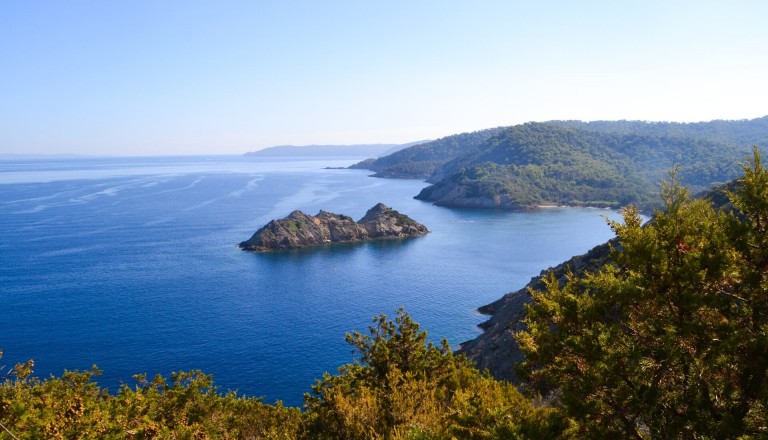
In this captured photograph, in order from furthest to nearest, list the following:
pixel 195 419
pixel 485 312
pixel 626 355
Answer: pixel 485 312
pixel 195 419
pixel 626 355

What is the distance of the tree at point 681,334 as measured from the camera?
14.7 m

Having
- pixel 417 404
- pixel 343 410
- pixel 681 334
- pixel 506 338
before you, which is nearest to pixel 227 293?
pixel 506 338

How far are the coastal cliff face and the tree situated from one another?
37.3 meters

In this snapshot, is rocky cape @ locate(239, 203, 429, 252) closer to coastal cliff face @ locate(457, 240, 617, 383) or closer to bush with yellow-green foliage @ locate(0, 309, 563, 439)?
coastal cliff face @ locate(457, 240, 617, 383)

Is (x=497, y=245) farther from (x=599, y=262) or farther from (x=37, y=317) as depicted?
(x=37, y=317)

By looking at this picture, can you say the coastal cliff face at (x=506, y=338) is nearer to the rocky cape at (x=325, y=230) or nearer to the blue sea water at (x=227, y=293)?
the blue sea water at (x=227, y=293)

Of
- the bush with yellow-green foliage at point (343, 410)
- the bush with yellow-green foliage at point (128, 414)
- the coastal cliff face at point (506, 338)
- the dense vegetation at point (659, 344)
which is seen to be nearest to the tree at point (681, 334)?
the dense vegetation at point (659, 344)

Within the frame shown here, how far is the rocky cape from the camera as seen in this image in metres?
154

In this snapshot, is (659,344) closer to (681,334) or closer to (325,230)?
(681,334)

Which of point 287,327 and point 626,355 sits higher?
point 626,355

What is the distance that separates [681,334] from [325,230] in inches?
6021

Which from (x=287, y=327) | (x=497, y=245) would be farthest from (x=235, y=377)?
(x=497, y=245)

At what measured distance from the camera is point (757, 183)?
49.1ft

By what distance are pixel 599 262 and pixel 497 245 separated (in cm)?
8899
